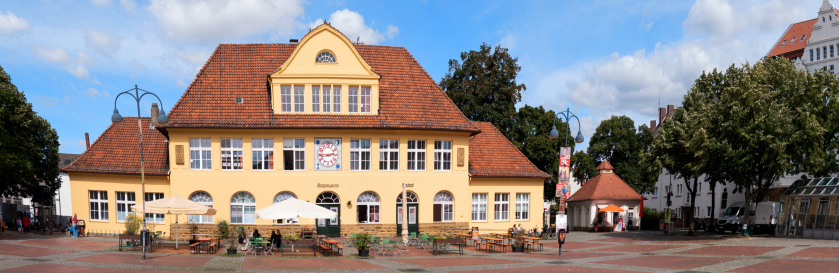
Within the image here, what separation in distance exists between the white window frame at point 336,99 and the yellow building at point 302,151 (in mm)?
53

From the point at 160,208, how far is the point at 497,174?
18184 millimetres

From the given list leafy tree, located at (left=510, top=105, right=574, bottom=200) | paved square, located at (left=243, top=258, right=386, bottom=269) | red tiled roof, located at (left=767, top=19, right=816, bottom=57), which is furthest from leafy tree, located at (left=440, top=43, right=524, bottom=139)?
red tiled roof, located at (left=767, top=19, right=816, bottom=57)

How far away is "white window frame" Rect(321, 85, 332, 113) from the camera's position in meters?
31.3

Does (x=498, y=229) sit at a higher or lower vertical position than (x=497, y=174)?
lower

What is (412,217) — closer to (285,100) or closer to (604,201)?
(285,100)

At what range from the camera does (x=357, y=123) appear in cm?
3097

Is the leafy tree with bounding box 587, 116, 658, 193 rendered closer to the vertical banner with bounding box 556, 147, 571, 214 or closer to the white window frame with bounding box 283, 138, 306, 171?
the vertical banner with bounding box 556, 147, 571, 214

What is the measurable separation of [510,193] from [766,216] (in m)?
15.6

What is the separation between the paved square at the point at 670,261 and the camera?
65.4 ft

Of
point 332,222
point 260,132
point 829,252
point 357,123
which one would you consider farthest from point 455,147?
point 829,252

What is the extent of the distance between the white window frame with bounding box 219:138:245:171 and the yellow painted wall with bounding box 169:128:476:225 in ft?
0.66

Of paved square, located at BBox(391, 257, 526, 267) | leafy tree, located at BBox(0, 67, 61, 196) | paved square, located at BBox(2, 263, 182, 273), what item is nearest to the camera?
paved square, located at BBox(2, 263, 182, 273)

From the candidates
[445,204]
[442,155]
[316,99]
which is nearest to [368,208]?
[445,204]

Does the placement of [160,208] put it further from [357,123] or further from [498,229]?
[498,229]
